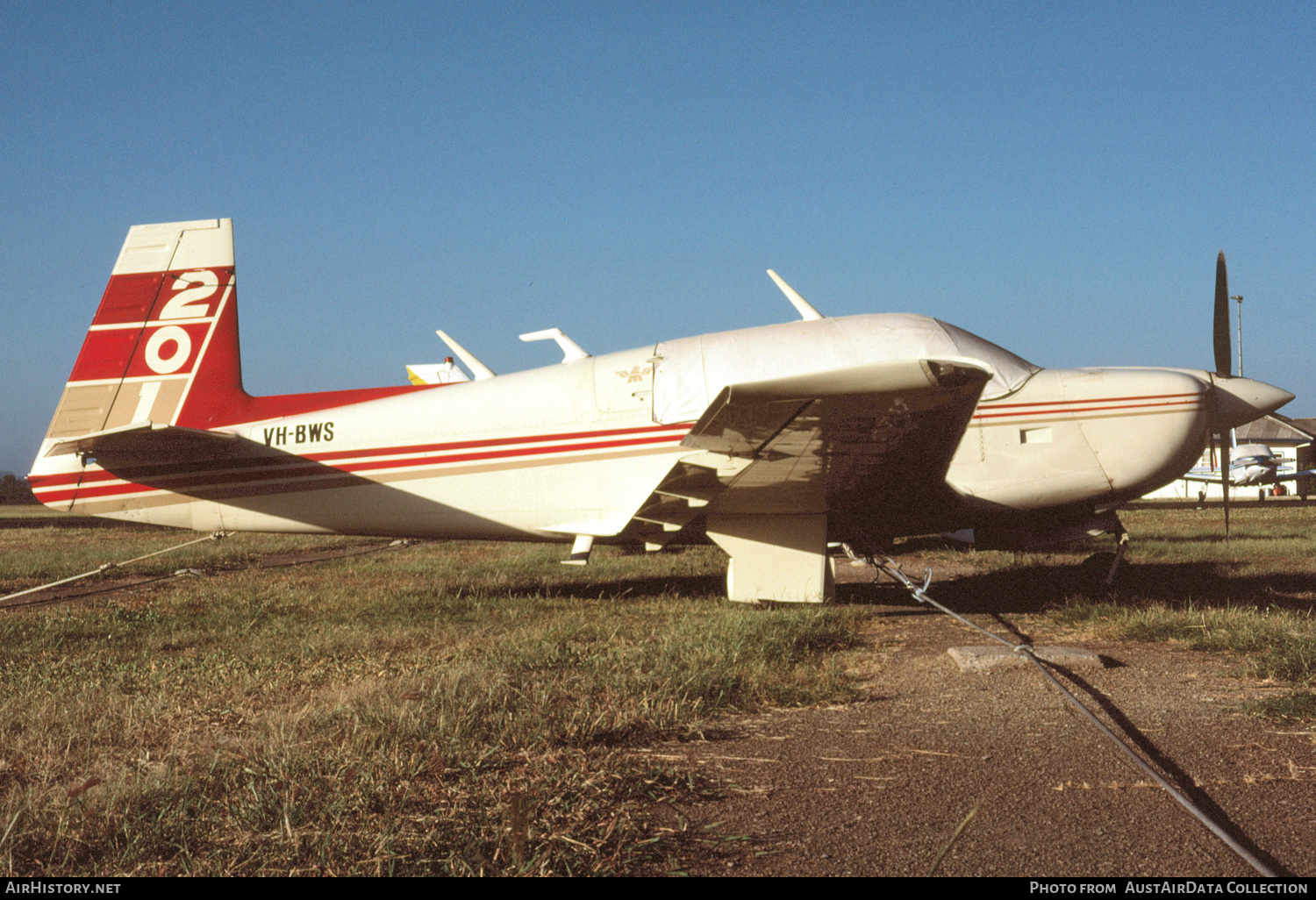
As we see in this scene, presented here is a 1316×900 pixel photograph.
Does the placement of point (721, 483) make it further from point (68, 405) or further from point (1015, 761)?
point (68, 405)

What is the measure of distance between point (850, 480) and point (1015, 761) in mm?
3801

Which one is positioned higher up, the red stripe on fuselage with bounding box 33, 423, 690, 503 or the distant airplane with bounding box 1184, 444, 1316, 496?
the distant airplane with bounding box 1184, 444, 1316, 496

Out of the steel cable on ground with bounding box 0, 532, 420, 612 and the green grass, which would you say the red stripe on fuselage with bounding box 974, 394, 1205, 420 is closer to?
the green grass

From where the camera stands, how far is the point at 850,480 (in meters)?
6.79

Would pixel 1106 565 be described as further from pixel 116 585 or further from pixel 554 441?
pixel 116 585

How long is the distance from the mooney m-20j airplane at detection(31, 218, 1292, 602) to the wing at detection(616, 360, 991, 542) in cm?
6

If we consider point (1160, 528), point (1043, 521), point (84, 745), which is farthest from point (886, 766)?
point (1160, 528)

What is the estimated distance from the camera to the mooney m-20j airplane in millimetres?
7184

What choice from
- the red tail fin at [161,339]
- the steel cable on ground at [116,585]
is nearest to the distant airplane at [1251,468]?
the steel cable on ground at [116,585]

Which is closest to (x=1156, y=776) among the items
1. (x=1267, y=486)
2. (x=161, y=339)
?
(x=161, y=339)

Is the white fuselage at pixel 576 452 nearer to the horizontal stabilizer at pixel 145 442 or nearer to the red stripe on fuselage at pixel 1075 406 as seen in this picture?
the red stripe on fuselage at pixel 1075 406

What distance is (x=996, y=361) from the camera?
748 centimetres

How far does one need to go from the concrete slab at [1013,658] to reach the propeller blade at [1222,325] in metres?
4.66

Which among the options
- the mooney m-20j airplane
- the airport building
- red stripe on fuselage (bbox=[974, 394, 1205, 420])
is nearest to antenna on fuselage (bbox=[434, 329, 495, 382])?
the mooney m-20j airplane
